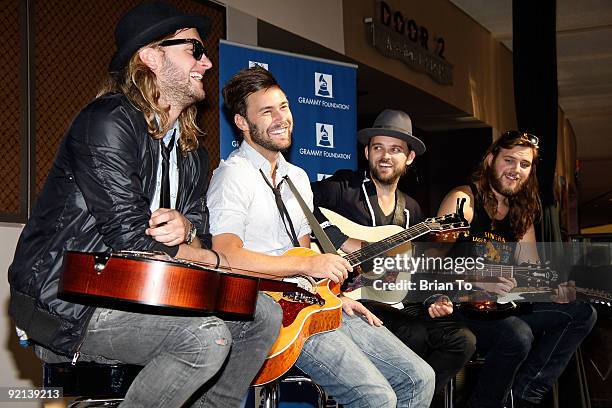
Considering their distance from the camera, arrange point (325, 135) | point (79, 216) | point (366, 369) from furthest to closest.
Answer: point (325, 135) < point (366, 369) < point (79, 216)

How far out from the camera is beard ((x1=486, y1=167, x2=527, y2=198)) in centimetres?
457

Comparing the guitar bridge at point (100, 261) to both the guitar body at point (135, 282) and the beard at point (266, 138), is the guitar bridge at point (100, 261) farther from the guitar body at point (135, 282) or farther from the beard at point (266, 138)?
the beard at point (266, 138)

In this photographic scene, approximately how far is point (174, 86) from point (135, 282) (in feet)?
2.62

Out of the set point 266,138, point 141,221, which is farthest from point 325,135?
point 141,221

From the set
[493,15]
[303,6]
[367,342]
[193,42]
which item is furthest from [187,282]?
[493,15]

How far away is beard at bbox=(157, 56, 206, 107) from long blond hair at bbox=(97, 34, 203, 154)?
3 centimetres

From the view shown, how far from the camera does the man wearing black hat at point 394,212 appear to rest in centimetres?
385

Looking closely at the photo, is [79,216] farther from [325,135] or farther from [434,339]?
[325,135]

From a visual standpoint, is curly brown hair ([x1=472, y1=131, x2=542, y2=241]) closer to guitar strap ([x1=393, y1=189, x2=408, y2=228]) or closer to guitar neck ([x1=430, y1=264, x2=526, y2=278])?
guitar neck ([x1=430, y1=264, x2=526, y2=278])

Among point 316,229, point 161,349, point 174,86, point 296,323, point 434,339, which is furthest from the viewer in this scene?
point 434,339

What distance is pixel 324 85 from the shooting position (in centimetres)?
612

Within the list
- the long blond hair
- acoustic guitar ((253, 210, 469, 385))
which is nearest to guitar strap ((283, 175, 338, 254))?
acoustic guitar ((253, 210, 469, 385))

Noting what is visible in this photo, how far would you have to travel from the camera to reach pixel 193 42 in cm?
265

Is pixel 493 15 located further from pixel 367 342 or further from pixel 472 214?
pixel 367 342
